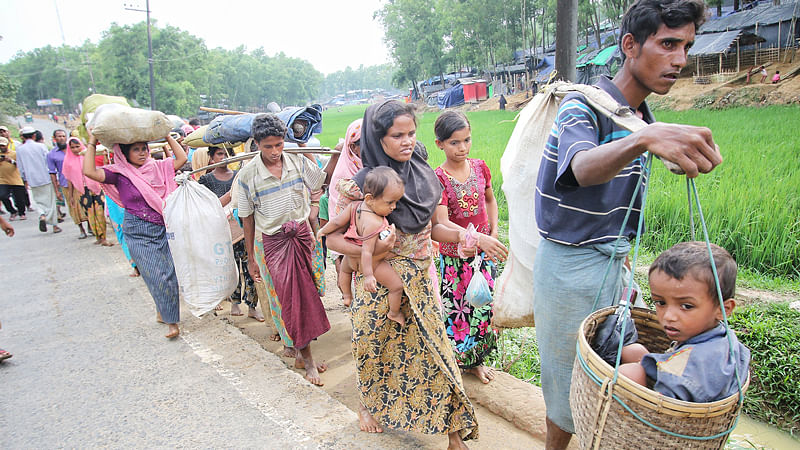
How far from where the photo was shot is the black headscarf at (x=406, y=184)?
8.05 feet

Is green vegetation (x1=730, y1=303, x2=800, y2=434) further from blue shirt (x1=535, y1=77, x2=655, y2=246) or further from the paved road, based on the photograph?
the paved road

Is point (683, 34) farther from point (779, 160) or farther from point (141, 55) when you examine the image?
point (141, 55)

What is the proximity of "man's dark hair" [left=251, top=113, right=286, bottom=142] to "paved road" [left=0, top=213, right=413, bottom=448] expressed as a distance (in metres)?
1.63

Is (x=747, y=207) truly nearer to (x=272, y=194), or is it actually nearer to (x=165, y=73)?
(x=272, y=194)

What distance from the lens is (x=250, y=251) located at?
3795 millimetres

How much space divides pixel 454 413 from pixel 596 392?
51.9 inches

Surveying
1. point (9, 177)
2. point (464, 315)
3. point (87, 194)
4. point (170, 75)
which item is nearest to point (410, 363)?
point (464, 315)

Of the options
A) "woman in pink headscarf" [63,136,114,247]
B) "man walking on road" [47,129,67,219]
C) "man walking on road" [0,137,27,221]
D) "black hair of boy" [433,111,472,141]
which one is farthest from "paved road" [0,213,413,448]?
"man walking on road" [0,137,27,221]

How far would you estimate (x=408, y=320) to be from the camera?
2613mm

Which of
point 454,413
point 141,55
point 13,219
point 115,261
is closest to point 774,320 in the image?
point 454,413

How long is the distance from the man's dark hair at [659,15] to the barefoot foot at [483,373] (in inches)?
89.2

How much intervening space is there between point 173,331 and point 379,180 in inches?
118

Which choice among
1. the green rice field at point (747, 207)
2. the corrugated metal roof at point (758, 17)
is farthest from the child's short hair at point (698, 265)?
the corrugated metal roof at point (758, 17)

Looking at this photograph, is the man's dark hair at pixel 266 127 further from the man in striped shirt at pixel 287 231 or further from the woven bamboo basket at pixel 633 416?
the woven bamboo basket at pixel 633 416
